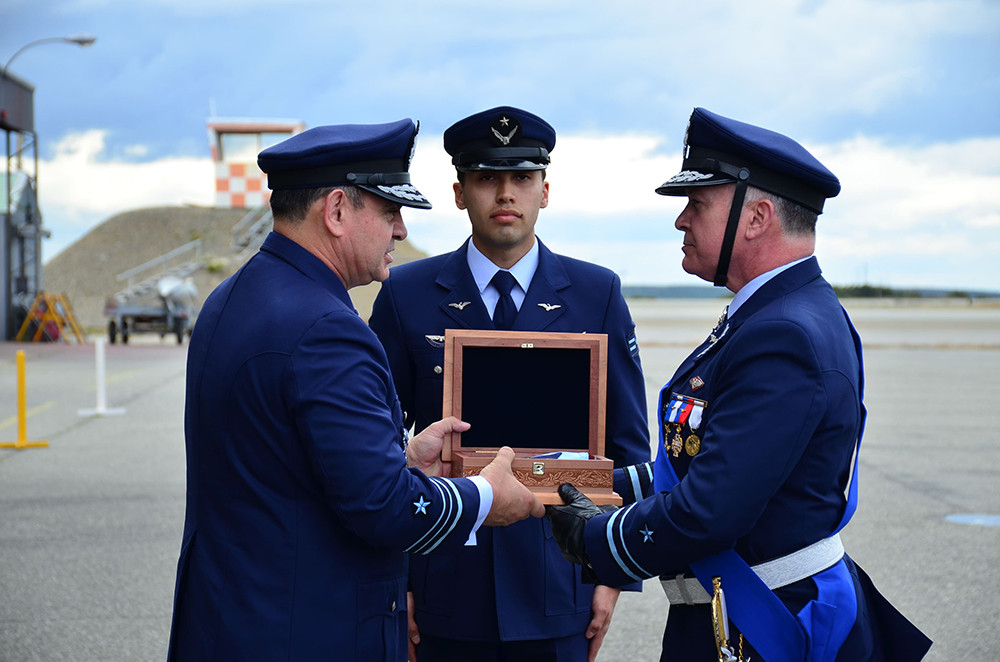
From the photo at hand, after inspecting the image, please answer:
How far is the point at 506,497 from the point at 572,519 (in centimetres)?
19

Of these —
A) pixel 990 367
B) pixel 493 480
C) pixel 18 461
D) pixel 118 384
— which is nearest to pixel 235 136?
pixel 118 384

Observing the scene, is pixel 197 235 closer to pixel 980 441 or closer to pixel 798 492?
pixel 980 441

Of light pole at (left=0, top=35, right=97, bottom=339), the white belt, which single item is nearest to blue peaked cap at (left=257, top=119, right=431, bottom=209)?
the white belt

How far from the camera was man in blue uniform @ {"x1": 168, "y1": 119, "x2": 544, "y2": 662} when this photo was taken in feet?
7.86

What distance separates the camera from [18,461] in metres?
10.5

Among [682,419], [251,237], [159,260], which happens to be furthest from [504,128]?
[159,260]

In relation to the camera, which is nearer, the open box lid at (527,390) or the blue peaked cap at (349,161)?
the blue peaked cap at (349,161)

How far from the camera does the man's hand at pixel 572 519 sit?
267 centimetres

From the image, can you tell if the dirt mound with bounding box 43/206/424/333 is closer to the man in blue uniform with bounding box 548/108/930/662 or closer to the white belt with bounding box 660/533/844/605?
the man in blue uniform with bounding box 548/108/930/662

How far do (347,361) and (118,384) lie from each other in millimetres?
16991

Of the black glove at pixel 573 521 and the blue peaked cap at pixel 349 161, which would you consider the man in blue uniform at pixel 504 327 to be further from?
the blue peaked cap at pixel 349 161

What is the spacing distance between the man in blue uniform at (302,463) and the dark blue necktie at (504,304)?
91 cm

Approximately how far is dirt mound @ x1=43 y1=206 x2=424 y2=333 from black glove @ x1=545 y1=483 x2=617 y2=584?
46.3m

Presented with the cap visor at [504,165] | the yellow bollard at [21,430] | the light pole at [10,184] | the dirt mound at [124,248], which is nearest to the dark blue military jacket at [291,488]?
the cap visor at [504,165]
